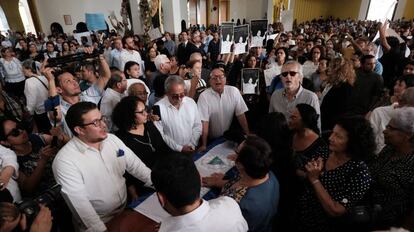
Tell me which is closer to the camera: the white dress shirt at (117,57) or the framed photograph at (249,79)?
the framed photograph at (249,79)

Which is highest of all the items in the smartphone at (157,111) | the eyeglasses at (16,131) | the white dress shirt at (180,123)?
the eyeglasses at (16,131)

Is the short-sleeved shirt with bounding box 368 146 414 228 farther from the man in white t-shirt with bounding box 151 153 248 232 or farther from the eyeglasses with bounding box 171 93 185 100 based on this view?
the eyeglasses with bounding box 171 93 185 100

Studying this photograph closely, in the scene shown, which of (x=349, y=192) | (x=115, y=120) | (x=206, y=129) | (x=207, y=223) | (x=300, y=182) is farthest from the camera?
(x=206, y=129)

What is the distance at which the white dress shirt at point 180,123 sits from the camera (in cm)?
282

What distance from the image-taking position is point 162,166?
115 centimetres

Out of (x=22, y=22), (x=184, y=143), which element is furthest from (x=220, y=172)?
(x=22, y=22)

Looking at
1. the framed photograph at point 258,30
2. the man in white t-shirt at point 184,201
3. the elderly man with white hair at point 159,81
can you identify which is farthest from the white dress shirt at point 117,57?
the man in white t-shirt at point 184,201

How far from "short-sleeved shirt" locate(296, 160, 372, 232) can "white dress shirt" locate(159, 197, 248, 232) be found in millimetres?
772

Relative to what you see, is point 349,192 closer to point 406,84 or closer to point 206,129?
point 206,129

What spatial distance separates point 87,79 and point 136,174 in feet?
8.16

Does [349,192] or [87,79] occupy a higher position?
[87,79]

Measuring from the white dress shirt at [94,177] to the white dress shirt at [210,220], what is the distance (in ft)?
2.72

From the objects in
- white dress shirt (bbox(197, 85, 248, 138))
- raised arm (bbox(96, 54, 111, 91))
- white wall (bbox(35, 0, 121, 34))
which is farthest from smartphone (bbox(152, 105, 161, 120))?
white wall (bbox(35, 0, 121, 34))

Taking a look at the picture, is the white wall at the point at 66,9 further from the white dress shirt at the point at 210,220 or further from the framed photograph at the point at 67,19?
the white dress shirt at the point at 210,220
